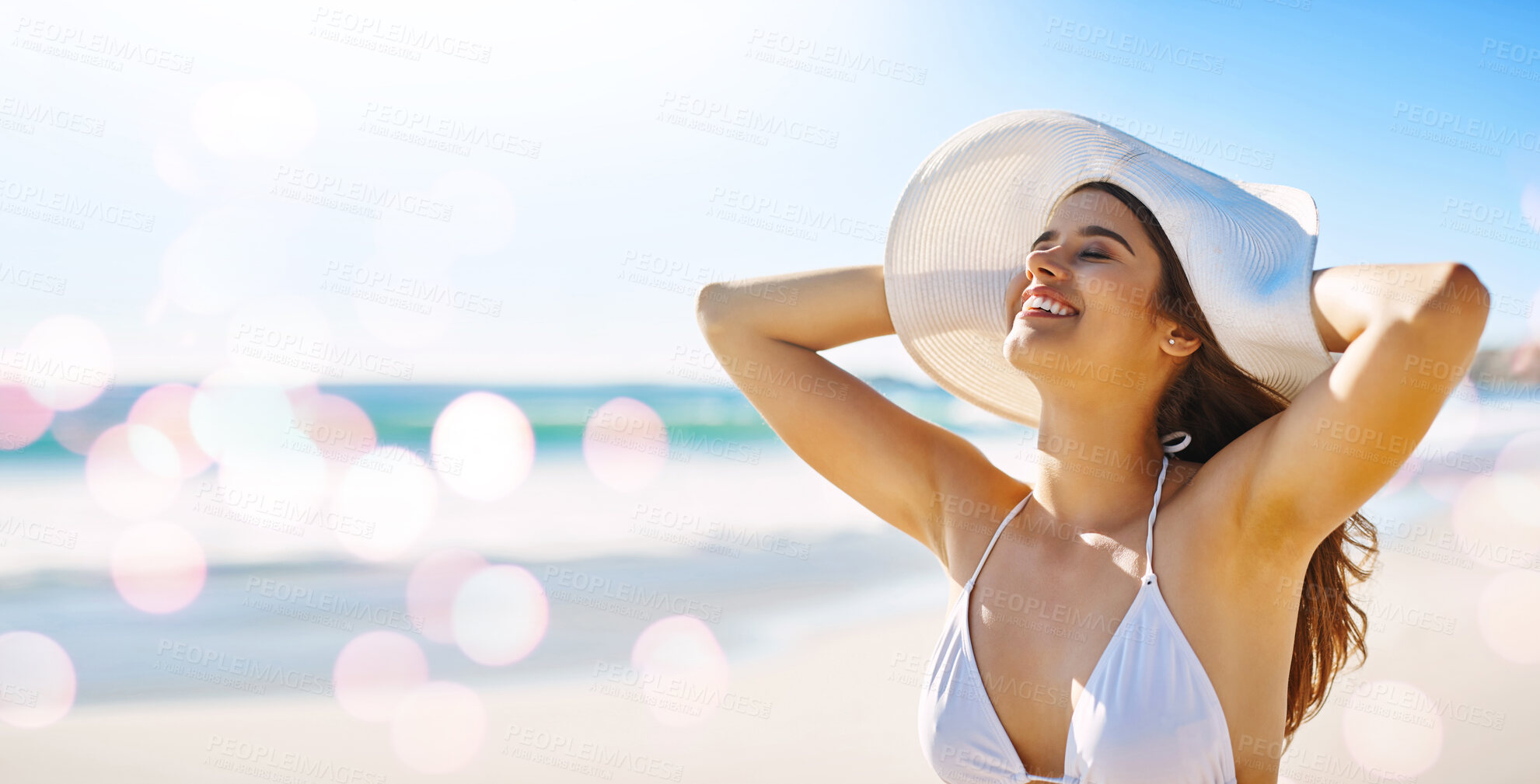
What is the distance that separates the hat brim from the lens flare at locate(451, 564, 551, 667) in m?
3.65

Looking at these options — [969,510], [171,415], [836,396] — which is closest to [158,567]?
[836,396]

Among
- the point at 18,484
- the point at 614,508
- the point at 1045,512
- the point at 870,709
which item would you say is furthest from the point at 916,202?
the point at 18,484

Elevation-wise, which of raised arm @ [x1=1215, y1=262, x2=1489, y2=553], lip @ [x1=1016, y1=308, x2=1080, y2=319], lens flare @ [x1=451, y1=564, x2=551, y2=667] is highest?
lens flare @ [x1=451, y1=564, x2=551, y2=667]

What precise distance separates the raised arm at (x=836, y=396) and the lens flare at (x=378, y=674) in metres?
3.09

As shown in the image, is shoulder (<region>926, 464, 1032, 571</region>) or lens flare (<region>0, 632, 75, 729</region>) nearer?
shoulder (<region>926, 464, 1032, 571</region>)

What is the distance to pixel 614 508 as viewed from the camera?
1000cm

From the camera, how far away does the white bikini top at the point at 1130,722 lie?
2000mm

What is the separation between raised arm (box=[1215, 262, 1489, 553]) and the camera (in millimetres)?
1628

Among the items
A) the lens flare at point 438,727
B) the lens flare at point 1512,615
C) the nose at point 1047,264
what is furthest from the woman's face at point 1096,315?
the lens flare at point 1512,615

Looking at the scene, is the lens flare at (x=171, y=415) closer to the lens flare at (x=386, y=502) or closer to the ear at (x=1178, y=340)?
the lens flare at (x=386, y=502)

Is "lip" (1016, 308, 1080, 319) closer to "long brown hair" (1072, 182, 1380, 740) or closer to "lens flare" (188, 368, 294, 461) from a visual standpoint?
"long brown hair" (1072, 182, 1380, 740)

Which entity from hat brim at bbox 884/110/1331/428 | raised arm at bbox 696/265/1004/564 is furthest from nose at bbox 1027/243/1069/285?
raised arm at bbox 696/265/1004/564

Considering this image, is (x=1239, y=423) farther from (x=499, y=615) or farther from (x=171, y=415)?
(x=171, y=415)

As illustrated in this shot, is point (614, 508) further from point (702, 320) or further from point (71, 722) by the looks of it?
point (702, 320)
